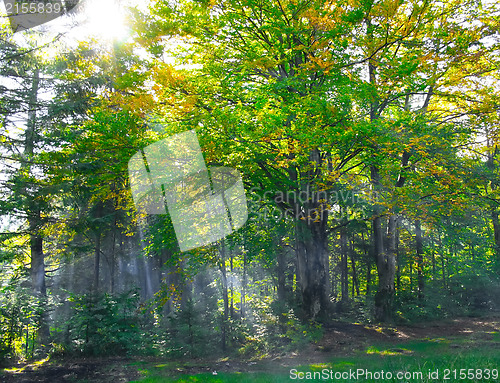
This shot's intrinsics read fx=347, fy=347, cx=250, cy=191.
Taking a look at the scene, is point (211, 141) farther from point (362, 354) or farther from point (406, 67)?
point (362, 354)

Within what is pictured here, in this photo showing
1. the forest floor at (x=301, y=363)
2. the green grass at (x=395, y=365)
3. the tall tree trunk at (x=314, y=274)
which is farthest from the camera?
the tall tree trunk at (x=314, y=274)

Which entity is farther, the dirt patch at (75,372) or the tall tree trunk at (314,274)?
the tall tree trunk at (314,274)

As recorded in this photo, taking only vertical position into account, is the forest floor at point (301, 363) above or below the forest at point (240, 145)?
below

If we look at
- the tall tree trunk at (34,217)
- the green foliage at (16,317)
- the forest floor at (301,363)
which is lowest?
the forest floor at (301,363)

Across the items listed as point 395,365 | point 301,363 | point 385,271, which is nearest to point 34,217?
point 301,363

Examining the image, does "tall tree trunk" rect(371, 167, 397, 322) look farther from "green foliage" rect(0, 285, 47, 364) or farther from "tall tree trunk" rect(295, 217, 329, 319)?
"green foliage" rect(0, 285, 47, 364)

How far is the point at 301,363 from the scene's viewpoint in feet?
28.0

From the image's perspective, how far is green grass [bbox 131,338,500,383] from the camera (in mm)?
5704

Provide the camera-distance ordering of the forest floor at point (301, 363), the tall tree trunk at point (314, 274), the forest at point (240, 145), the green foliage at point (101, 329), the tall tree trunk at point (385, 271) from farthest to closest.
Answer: the tall tree trunk at point (385, 271) < the tall tree trunk at point (314, 274) < the green foliage at point (101, 329) < the forest at point (240, 145) < the forest floor at point (301, 363)

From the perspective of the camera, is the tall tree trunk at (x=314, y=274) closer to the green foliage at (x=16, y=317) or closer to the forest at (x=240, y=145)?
the forest at (x=240, y=145)

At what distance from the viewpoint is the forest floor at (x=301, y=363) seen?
7.08 m

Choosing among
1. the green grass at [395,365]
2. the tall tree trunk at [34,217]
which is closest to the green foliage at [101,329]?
the tall tree trunk at [34,217]

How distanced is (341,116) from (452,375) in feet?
19.9

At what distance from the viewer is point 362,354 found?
8.95 m
